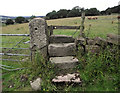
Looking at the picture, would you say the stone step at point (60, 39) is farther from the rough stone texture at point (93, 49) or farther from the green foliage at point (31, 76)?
the green foliage at point (31, 76)

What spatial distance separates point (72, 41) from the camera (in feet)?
18.1

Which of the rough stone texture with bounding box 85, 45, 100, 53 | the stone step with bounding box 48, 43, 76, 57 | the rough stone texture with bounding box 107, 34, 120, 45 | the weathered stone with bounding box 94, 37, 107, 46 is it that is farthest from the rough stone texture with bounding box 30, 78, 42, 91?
the rough stone texture with bounding box 107, 34, 120, 45

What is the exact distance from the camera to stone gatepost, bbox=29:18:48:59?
4.65 m

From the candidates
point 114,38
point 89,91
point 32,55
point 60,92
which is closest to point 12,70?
point 32,55

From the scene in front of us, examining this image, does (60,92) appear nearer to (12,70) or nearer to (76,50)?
(76,50)

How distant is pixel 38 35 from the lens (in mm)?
4758

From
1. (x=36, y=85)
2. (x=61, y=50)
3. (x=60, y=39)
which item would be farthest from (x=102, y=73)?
(x=60, y=39)

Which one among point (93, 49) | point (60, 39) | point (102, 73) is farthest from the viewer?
point (60, 39)

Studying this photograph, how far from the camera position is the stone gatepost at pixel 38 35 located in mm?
4648

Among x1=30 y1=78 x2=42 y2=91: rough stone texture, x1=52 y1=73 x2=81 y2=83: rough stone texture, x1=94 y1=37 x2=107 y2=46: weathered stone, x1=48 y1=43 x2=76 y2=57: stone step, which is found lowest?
x1=30 y1=78 x2=42 y2=91: rough stone texture

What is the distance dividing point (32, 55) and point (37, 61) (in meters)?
0.70

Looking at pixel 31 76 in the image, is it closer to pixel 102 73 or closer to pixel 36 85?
pixel 36 85

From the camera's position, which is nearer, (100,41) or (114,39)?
(114,39)

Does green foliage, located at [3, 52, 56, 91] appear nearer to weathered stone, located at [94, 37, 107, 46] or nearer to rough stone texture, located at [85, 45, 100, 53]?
rough stone texture, located at [85, 45, 100, 53]
